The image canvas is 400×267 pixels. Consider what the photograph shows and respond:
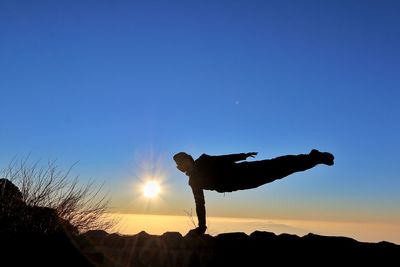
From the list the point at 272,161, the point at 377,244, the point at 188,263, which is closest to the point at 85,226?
the point at 188,263

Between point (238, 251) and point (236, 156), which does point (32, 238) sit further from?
point (236, 156)

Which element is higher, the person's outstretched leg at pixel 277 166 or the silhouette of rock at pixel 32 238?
the person's outstretched leg at pixel 277 166

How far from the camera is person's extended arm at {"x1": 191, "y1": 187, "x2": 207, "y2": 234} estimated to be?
10348 mm

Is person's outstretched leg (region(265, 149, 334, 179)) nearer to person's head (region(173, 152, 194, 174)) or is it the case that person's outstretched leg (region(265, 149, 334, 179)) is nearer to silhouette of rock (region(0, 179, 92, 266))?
person's head (region(173, 152, 194, 174))

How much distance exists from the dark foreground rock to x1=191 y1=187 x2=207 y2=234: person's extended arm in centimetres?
49

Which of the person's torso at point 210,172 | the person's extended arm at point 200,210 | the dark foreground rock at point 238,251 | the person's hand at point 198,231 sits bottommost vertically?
the dark foreground rock at point 238,251

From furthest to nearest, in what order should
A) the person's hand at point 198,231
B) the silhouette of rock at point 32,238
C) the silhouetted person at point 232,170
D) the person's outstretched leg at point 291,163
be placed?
the person's outstretched leg at point 291,163 → the silhouetted person at point 232,170 → the person's hand at point 198,231 → the silhouette of rock at point 32,238

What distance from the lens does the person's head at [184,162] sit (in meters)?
10.7

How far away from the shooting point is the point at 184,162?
10695 millimetres

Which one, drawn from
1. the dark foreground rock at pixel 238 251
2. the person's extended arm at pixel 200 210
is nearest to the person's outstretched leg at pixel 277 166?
the person's extended arm at pixel 200 210

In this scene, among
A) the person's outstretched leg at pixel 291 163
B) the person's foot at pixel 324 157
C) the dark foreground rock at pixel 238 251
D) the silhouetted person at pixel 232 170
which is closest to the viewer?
the dark foreground rock at pixel 238 251

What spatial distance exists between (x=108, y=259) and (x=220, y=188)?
307 cm

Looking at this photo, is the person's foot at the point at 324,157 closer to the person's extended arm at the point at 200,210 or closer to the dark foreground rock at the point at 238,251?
the dark foreground rock at the point at 238,251

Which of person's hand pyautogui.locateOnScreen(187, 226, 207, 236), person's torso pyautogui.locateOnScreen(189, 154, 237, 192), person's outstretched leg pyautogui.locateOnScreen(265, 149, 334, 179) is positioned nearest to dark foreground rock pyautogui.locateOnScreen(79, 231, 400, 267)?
person's hand pyautogui.locateOnScreen(187, 226, 207, 236)
